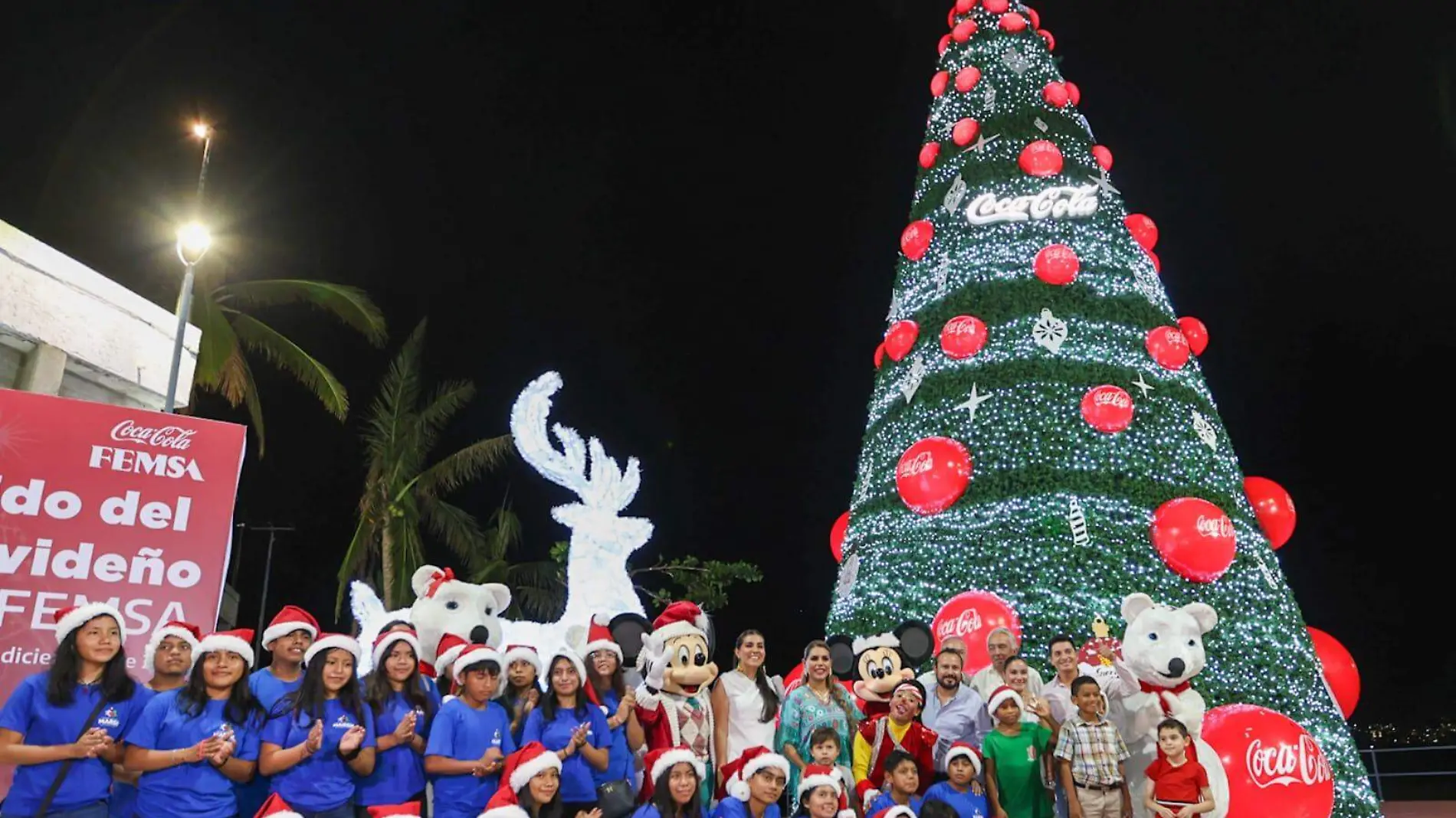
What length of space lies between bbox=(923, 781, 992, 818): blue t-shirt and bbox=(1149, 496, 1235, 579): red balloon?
3.15 metres

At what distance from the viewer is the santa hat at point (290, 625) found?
16.2 ft

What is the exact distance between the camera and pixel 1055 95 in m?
10.1

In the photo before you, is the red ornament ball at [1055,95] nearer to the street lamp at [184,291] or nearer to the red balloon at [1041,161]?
the red balloon at [1041,161]

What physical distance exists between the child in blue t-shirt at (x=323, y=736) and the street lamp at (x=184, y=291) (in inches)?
123

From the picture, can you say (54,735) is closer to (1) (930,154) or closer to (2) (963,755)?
(2) (963,755)

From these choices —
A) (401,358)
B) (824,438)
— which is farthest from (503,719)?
(824,438)

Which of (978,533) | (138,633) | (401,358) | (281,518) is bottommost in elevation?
(138,633)

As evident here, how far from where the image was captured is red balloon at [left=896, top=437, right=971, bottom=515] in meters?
8.60

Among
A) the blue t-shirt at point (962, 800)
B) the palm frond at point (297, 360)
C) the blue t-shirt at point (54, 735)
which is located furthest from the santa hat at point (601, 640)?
the palm frond at point (297, 360)

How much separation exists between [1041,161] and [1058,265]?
1.09 meters

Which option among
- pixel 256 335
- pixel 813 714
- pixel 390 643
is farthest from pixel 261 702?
pixel 256 335

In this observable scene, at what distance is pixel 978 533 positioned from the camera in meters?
8.62

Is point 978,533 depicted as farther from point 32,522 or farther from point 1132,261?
point 32,522

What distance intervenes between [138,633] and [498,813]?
2388 millimetres
